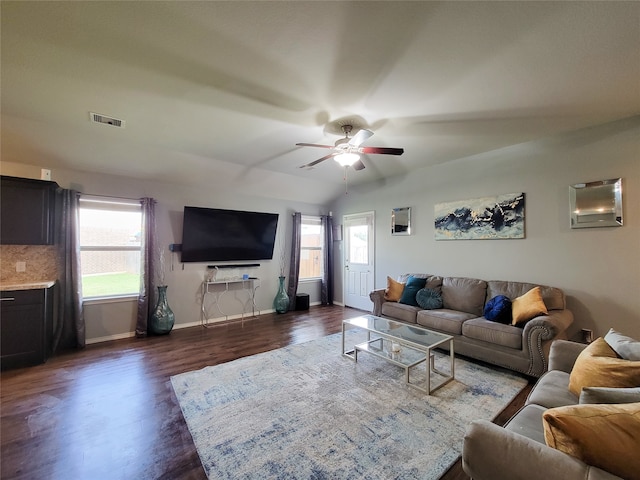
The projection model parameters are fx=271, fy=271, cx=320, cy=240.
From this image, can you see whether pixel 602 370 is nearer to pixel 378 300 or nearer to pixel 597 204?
pixel 597 204

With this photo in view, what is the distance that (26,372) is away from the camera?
9.66ft

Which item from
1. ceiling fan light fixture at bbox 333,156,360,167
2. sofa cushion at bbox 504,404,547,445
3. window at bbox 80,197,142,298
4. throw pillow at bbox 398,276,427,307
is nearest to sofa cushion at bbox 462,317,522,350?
throw pillow at bbox 398,276,427,307

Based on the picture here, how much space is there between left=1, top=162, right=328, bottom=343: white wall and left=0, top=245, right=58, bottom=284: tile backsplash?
653 millimetres

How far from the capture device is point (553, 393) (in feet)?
5.61

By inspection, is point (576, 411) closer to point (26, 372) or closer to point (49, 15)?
point (49, 15)

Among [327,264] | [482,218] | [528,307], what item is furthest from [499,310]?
[327,264]

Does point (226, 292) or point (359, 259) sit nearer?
point (226, 292)

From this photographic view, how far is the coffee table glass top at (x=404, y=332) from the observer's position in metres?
2.74

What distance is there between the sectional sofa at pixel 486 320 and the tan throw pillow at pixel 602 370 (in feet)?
3.45

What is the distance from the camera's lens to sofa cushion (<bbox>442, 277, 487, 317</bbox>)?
3.73 meters

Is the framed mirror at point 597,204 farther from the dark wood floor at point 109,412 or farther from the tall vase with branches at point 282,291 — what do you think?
the tall vase with branches at point 282,291

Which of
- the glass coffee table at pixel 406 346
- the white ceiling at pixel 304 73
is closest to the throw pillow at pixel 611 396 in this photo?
the glass coffee table at pixel 406 346

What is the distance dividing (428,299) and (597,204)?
2.20 metres

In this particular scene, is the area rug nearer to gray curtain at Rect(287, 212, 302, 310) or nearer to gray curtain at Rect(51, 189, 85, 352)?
gray curtain at Rect(51, 189, 85, 352)
